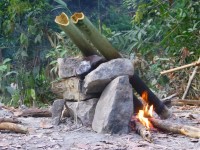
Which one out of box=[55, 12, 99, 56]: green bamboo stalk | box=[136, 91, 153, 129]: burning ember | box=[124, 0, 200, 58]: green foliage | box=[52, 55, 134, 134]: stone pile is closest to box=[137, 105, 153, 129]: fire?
box=[136, 91, 153, 129]: burning ember

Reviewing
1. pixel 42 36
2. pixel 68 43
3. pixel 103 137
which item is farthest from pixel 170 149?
pixel 42 36

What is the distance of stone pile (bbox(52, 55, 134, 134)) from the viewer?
3.88 meters

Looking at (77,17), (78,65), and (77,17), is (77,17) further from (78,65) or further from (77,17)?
(78,65)

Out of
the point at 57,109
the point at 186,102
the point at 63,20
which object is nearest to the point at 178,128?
the point at 57,109

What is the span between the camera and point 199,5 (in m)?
7.29

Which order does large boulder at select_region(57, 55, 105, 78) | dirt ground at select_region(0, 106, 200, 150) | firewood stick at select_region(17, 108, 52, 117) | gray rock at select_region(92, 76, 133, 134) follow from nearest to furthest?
dirt ground at select_region(0, 106, 200, 150), gray rock at select_region(92, 76, 133, 134), large boulder at select_region(57, 55, 105, 78), firewood stick at select_region(17, 108, 52, 117)

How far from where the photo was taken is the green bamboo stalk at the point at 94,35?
4176 millimetres

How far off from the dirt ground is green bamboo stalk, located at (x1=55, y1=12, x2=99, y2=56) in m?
0.79

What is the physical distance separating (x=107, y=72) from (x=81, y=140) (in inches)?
28.7

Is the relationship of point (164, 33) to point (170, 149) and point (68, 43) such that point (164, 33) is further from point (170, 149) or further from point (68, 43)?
point (170, 149)

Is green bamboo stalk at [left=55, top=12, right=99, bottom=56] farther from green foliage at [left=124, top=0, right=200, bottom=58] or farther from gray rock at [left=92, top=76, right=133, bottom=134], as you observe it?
green foliage at [left=124, top=0, right=200, bottom=58]

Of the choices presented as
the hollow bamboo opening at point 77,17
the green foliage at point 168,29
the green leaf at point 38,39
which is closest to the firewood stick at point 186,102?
the green foliage at point 168,29

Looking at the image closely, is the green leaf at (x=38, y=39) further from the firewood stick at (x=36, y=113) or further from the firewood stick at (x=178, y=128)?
the firewood stick at (x=178, y=128)

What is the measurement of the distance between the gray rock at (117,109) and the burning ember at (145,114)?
0.86ft
